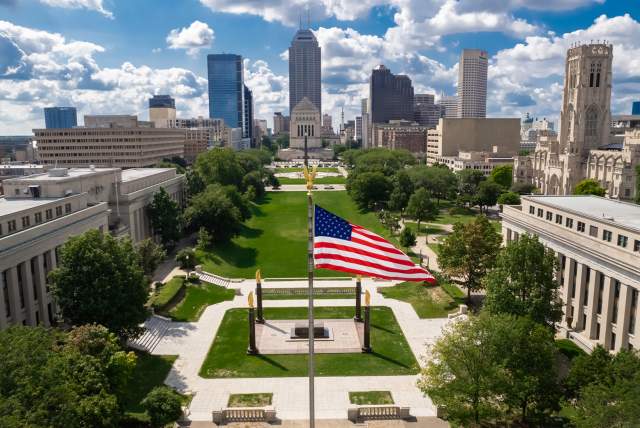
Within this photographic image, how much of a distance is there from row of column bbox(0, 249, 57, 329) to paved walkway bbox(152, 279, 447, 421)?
11.2 meters

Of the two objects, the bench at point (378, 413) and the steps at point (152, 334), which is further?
the steps at point (152, 334)

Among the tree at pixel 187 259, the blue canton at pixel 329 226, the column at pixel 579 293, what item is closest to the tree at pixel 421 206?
the tree at pixel 187 259

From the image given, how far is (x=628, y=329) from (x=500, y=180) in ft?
347

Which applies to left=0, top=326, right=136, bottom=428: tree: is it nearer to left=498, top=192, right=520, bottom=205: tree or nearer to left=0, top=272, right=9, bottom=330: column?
left=0, top=272, right=9, bottom=330: column

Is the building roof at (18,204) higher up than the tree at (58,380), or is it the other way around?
the building roof at (18,204)

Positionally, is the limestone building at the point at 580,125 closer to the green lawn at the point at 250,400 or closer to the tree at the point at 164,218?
the tree at the point at 164,218

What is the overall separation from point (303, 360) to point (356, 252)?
74.2ft

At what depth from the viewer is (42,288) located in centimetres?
4519

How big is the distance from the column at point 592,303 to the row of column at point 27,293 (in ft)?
151

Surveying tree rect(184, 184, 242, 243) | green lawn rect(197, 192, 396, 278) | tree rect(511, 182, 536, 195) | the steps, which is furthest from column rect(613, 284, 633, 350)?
tree rect(511, 182, 536, 195)

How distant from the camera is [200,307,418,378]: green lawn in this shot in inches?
1578

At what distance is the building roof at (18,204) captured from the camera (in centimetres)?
4529

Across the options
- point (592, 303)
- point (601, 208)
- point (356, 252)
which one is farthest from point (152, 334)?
point (601, 208)

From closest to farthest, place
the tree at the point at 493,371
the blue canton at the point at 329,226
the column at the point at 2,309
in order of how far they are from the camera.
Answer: the blue canton at the point at 329,226
the tree at the point at 493,371
the column at the point at 2,309
